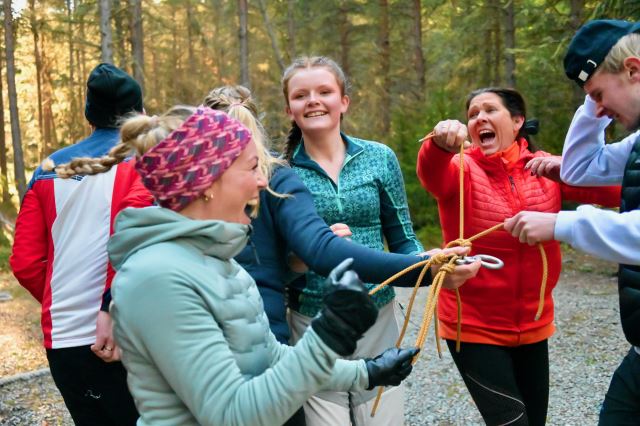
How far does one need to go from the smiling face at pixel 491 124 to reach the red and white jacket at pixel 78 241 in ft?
6.21

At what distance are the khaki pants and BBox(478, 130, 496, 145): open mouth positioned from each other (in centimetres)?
117

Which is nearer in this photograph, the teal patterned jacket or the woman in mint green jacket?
the woman in mint green jacket

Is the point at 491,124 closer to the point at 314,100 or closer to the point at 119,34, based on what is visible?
the point at 314,100

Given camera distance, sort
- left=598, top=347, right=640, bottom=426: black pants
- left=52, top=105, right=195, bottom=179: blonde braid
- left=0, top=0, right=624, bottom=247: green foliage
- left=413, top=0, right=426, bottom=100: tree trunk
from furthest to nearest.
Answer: left=413, top=0, right=426, bottom=100: tree trunk, left=0, top=0, right=624, bottom=247: green foliage, left=598, top=347, right=640, bottom=426: black pants, left=52, top=105, right=195, bottom=179: blonde braid

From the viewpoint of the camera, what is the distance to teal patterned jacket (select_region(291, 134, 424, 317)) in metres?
2.92

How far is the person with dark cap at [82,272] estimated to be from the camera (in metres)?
3.12

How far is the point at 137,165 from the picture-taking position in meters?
1.86

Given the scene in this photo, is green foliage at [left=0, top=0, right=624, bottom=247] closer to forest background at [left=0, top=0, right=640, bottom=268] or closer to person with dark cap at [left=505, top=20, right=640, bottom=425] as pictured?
forest background at [left=0, top=0, right=640, bottom=268]

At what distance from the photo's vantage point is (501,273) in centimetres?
343

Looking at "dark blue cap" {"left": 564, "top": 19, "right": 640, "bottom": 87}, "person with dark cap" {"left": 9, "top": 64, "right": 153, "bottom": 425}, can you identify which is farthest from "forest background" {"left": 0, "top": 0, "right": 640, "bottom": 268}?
"person with dark cap" {"left": 9, "top": 64, "right": 153, "bottom": 425}

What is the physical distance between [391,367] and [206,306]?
0.62 m

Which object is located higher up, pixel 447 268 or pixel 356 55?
pixel 356 55

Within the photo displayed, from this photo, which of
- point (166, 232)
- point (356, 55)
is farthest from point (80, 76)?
point (166, 232)

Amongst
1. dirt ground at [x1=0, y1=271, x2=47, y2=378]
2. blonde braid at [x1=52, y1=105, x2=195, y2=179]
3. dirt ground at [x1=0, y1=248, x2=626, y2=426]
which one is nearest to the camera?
blonde braid at [x1=52, y1=105, x2=195, y2=179]
